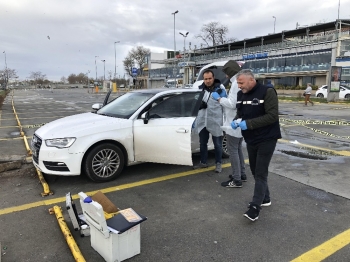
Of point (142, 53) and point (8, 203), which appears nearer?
point (8, 203)

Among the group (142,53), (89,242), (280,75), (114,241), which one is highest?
(142,53)

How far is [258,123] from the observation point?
3.36 m

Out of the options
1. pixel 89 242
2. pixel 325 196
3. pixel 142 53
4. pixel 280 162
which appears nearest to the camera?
pixel 89 242

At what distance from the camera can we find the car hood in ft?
15.1

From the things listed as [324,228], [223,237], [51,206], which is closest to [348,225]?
[324,228]

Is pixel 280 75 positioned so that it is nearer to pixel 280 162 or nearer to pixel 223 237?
pixel 280 162

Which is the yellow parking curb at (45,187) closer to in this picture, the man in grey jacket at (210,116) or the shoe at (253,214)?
the man in grey jacket at (210,116)

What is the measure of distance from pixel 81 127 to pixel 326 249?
371 centimetres

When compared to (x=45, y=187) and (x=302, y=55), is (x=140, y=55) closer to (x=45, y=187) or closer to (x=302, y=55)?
(x=302, y=55)

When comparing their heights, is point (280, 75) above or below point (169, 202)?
above

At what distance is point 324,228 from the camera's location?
343 centimetres

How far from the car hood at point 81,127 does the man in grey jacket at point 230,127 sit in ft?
5.60

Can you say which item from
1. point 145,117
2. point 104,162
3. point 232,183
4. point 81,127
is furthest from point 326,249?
point 81,127

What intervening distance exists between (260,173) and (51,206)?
2814 mm
